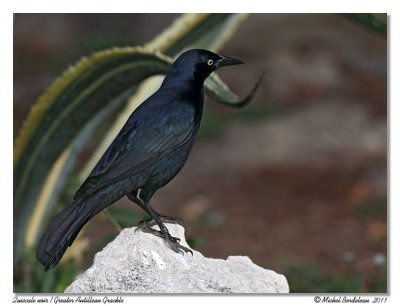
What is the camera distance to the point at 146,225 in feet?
7.83

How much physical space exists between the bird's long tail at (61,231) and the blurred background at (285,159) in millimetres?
523

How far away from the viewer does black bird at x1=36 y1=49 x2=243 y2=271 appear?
90.4 inches

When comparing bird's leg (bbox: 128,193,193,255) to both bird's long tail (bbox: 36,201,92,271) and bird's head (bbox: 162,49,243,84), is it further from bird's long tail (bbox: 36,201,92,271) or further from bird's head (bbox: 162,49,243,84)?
bird's head (bbox: 162,49,243,84)

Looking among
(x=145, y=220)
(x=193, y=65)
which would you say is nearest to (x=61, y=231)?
(x=145, y=220)

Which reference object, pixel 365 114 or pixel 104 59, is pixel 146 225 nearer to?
pixel 104 59

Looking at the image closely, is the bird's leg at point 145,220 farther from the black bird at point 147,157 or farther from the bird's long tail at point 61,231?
the bird's long tail at point 61,231

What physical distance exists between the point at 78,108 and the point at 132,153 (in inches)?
25.6

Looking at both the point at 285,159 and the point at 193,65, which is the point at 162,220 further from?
the point at 285,159

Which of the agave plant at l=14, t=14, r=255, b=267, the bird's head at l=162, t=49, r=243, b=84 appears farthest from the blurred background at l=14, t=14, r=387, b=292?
the bird's head at l=162, t=49, r=243, b=84

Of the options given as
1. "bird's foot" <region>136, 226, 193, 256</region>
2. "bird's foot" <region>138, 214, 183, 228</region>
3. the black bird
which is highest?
the black bird

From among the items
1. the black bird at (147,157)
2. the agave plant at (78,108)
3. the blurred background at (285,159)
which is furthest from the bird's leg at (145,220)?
the agave plant at (78,108)

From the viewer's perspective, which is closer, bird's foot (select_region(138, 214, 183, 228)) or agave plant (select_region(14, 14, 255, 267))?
bird's foot (select_region(138, 214, 183, 228))

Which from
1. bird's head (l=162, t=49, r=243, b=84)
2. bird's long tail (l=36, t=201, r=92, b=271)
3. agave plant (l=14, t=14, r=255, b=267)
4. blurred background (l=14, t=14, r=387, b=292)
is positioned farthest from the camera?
blurred background (l=14, t=14, r=387, b=292)

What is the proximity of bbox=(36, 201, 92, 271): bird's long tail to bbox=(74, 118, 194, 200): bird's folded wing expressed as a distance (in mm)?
47
